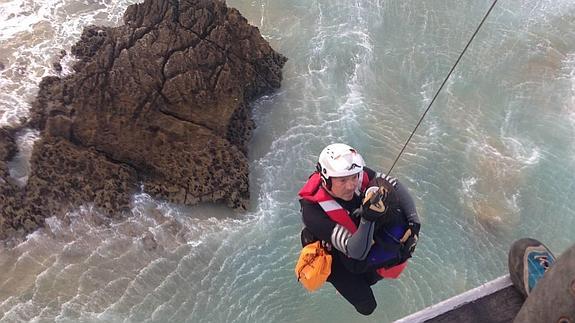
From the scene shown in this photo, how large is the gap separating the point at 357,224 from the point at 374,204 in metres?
0.59

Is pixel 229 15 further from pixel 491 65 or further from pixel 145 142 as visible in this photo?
pixel 491 65

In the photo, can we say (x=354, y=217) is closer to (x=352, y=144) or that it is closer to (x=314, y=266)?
(x=314, y=266)

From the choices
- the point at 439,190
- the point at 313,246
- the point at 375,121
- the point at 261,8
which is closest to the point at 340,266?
the point at 313,246

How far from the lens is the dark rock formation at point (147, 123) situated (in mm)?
11273

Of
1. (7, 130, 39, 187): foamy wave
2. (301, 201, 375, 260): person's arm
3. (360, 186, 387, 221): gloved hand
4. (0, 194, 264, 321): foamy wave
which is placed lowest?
(0, 194, 264, 321): foamy wave

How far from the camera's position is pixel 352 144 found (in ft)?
40.3

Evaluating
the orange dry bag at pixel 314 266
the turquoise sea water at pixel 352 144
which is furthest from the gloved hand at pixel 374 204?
the turquoise sea water at pixel 352 144

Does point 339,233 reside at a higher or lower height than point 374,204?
lower

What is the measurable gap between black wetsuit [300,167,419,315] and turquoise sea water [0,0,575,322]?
4324 mm

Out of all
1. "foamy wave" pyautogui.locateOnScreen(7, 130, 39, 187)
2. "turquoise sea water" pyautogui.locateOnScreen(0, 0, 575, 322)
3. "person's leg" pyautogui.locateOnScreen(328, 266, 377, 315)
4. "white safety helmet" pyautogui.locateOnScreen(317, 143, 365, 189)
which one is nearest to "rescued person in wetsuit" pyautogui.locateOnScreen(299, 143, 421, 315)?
"white safety helmet" pyautogui.locateOnScreen(317, 143, 365, 189)

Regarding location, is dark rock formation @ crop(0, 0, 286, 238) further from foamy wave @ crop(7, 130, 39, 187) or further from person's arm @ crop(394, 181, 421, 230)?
person's arm @ crop(394, 181, 421, 230)

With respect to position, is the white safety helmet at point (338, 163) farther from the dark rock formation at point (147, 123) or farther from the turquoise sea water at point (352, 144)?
the dark rock formation at point (147, 123)

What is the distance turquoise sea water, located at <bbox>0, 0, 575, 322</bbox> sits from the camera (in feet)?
33.7

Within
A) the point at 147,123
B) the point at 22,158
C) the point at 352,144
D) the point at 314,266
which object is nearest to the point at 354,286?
the point at 314,266
